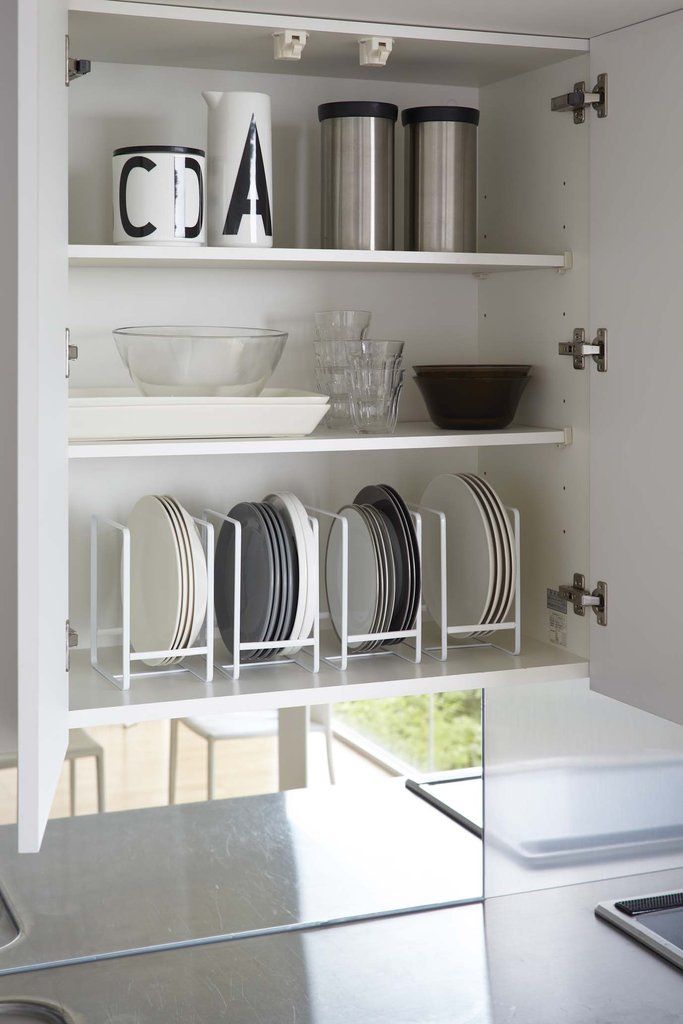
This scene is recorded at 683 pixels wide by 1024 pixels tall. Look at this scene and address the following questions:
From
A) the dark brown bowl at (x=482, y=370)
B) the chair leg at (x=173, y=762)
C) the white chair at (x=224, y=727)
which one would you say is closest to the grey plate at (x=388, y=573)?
the dark brown bowl at (x=482, y=370)

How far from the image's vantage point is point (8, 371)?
1.30 metres

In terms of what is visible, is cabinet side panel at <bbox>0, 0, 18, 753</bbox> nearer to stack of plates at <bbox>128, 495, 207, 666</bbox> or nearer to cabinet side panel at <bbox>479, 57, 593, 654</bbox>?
stack of plates at <bbox>128, 495, 207, 666</bbox>

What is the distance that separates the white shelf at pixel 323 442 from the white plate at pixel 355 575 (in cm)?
13

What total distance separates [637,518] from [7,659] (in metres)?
0.78

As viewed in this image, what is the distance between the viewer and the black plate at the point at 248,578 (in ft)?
4.82

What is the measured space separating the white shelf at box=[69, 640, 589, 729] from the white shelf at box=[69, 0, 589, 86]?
77 centimetres

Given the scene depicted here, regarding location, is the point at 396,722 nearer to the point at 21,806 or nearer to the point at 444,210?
the point at 444,210

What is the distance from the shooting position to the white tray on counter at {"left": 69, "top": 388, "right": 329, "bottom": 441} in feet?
4.42

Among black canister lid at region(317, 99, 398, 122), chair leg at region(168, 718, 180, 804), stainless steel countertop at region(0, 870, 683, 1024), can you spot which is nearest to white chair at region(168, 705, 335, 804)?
chair leg at region(168, 718, 180, 804)

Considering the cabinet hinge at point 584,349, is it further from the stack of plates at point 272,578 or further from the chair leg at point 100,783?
the chair leg at point 100,783

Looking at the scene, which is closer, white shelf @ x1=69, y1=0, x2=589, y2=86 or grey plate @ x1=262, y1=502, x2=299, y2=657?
white shelf @ x1=69, y1=0, x2=589, y2=86

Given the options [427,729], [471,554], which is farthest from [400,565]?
[427,729]

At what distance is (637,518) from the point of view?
56.7 inches

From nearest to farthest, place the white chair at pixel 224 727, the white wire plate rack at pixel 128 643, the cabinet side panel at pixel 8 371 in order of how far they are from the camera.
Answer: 1. the cabinet side panel at pixel 8 371
2. the white wire plate rack at pixel 128 643
3. the white chair at pixel 224 727
